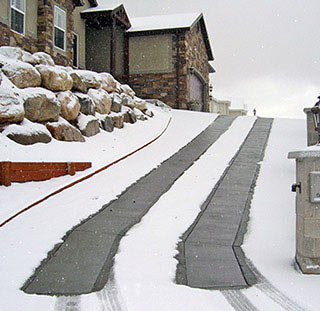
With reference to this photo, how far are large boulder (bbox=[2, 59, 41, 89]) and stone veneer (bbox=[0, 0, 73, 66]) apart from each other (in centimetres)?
373

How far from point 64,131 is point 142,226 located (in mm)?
4705

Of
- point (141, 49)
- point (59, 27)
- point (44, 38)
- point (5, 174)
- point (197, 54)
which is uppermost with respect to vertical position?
point (197, 54)

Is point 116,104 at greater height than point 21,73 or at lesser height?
lesser

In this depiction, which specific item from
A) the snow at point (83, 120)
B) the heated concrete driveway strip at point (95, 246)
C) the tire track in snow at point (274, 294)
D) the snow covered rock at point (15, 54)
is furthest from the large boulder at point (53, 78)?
the tire track in snow at point (274, 294)

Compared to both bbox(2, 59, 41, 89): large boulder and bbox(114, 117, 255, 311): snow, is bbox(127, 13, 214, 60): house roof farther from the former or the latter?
bbox(114, 117, 255, 311): snow

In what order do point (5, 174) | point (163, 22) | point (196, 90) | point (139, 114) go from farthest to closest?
point (196, 90)
point (163, 22)
point (139, 114)
point (5, 174)

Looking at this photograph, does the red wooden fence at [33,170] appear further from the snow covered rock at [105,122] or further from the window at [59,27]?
the window at [59,27]

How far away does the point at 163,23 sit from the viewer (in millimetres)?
20344

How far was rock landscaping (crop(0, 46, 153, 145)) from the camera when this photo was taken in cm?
795

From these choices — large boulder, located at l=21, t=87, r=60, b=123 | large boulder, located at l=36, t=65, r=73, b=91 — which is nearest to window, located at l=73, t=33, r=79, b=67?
large boulder, located at l=36, t=65, r=73, b=91

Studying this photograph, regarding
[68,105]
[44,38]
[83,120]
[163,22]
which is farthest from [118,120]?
[163,22]

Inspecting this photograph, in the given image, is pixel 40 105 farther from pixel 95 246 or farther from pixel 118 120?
pixel 95 246

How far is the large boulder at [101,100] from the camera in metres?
11.4

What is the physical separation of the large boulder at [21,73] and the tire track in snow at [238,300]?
23.4ft
